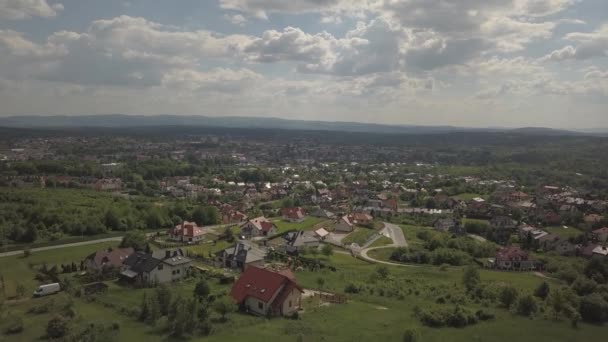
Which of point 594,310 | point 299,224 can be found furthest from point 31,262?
point 594,310

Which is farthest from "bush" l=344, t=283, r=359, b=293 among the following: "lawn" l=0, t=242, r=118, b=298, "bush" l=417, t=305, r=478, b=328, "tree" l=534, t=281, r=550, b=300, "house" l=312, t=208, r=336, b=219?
"house" l=312, t=208, r=336, b=219

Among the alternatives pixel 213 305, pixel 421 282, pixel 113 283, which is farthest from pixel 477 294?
pixel 113 283

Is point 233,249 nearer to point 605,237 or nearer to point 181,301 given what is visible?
point 181,301

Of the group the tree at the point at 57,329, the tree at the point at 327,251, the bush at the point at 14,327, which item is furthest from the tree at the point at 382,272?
the bush at the point at 14,327

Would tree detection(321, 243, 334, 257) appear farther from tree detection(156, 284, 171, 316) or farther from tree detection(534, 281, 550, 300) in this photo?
tree detection(156, 284, 171, 316)

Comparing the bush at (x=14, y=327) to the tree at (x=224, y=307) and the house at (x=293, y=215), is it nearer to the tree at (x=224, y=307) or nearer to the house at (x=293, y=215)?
the tree at (x=224, y=307)
